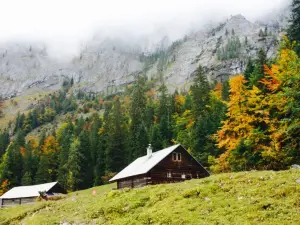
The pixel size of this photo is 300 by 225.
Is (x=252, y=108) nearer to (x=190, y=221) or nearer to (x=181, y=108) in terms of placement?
(x=190, y=221)

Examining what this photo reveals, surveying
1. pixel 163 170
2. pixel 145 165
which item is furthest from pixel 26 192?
pixel 163 170

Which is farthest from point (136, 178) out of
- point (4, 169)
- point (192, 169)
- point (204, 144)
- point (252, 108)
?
point (4, 169)

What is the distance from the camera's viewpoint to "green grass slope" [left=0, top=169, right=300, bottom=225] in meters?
17.8

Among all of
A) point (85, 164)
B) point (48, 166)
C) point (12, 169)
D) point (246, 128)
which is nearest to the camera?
point (246, 128)

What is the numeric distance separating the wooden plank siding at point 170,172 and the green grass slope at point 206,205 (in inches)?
542

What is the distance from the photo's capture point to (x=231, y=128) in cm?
4650

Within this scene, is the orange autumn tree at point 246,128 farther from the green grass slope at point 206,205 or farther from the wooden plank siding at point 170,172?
the green grass slope at point 206,205

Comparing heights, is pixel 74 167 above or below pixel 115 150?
below

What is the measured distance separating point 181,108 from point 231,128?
164 ft

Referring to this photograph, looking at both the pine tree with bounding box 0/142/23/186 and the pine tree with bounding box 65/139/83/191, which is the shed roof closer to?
the pine tree with bounding box 65/139/83/191

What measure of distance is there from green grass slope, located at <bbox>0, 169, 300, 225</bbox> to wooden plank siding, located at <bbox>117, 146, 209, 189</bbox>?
1377 centimetres

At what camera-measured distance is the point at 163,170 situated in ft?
149

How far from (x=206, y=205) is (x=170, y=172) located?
2553cm

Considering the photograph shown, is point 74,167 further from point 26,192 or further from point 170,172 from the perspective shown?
point 170,172
